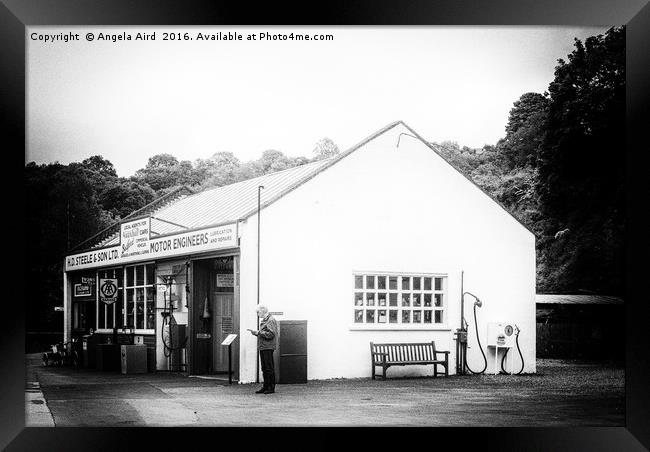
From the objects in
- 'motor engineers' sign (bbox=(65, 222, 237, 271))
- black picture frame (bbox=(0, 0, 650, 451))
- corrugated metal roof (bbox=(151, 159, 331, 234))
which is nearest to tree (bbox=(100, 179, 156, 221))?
corrugated metal roof (bbox=(151, 159, 331, 234))

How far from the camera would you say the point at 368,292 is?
53.2ft

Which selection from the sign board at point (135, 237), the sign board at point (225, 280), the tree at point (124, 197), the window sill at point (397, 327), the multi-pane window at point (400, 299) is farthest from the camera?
the sign board at point (225, 280)

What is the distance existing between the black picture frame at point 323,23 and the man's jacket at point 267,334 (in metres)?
2.30

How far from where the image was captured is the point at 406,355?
16250 mm

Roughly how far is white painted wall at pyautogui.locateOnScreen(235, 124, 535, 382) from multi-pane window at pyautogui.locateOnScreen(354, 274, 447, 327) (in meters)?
0.16

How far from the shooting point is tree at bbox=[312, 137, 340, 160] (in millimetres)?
14969

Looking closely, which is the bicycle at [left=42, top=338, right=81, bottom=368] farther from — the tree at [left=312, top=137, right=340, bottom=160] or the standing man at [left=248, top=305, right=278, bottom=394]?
the tree at [left=312, top=137, right=340, bottom=160]

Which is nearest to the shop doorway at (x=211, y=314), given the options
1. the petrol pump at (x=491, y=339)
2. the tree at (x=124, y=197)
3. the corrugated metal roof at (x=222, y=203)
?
the corrugated metal roof at (x=222, y=203)

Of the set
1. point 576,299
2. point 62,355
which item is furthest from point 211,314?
point 576,299

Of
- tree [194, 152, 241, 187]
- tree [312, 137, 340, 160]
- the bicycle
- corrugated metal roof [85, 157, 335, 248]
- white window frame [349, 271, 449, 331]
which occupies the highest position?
tree [312, 137, 340, 160]

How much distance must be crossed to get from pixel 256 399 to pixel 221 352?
12.7 ft

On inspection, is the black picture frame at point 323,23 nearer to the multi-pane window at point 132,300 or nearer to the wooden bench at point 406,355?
the wooden bench at point 406,355

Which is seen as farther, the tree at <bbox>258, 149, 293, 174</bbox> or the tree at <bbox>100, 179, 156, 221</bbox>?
the tree at <bbox>258, 149, 293, 174</bbox>

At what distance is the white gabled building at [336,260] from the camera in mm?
15477
